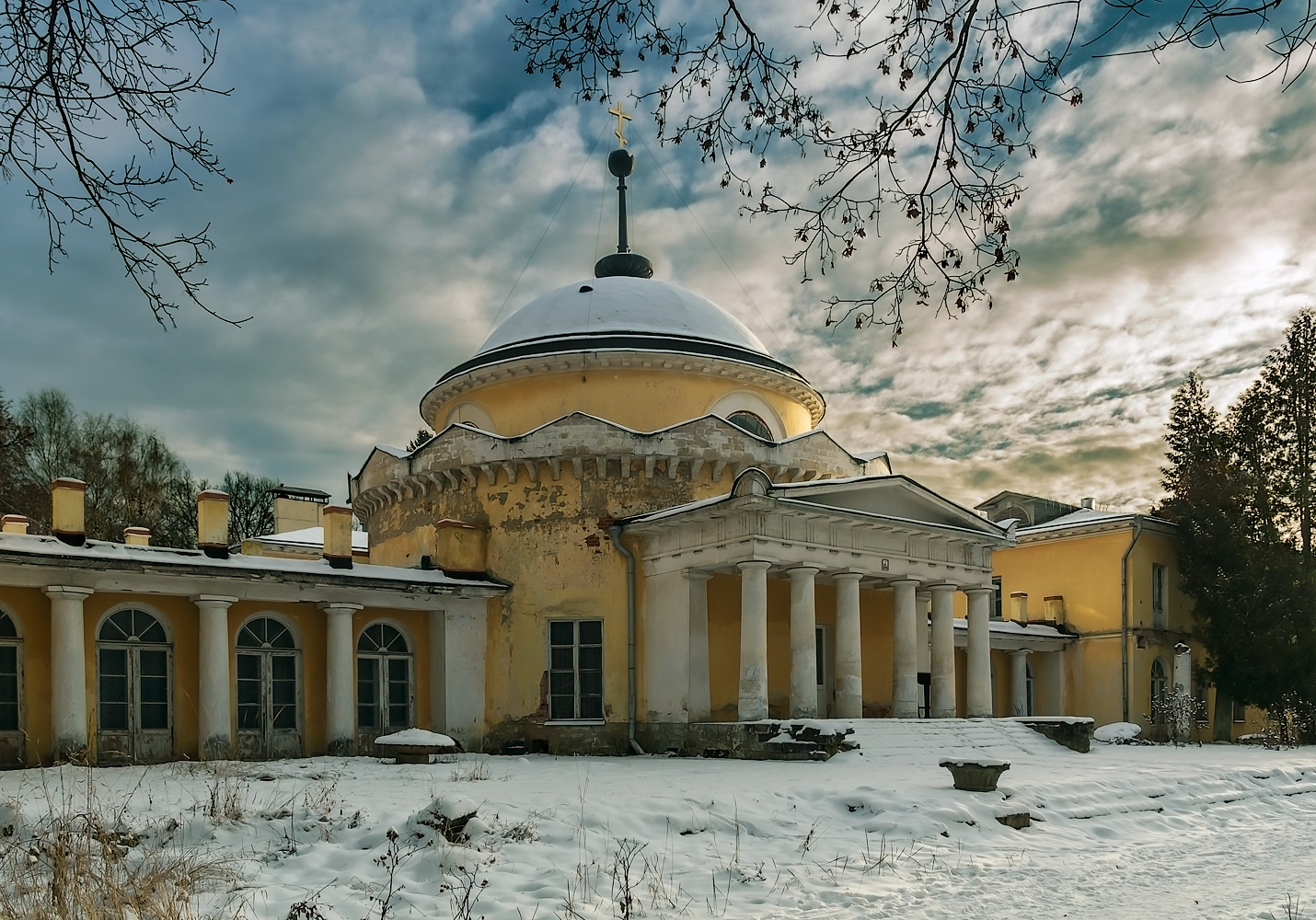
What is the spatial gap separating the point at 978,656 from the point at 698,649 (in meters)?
6.43

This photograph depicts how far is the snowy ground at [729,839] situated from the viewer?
761 cm

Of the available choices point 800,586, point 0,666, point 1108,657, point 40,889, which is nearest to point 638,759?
point 800,586

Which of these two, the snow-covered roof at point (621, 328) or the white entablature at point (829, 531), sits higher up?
the snow-covered roof at point (621, 328)

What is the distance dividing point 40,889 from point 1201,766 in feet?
49.0

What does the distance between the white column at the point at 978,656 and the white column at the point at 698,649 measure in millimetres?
5781

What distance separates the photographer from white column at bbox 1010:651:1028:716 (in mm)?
29875

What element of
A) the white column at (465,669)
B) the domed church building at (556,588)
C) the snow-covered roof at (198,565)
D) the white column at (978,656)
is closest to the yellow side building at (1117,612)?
the domed church building at (556,588)

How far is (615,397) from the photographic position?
76.3 feet

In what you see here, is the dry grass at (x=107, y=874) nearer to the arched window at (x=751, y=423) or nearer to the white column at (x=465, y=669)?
the white column at (x=465, y=669)

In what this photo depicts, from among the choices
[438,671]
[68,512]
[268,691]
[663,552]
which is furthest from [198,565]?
[663,552]

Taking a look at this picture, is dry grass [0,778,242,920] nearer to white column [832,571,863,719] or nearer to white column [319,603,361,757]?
white column [319,603,361,757]

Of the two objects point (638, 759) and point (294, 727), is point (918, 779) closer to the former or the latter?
point (638, 759)

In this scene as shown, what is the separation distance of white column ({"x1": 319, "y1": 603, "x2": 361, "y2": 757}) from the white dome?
293 inches

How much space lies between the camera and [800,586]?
1970 cm
